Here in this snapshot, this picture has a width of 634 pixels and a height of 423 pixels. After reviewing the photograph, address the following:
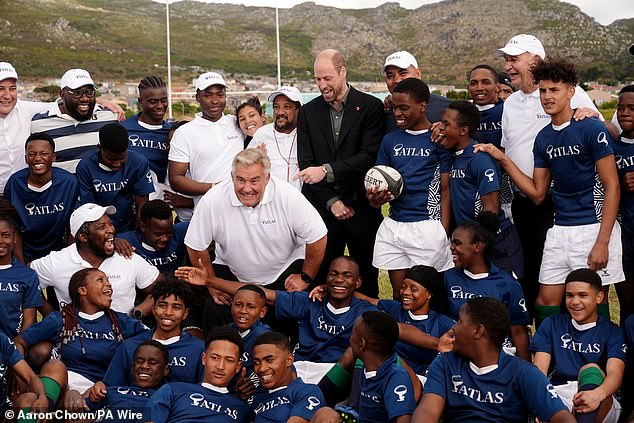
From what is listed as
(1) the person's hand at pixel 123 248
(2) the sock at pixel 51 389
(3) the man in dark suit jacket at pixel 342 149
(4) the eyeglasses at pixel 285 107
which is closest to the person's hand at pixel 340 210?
(3) the man in dark suit jacket at pixel 342 149

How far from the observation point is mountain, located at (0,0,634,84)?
9900 cm

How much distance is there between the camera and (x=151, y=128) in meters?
7.62

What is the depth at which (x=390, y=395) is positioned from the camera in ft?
16.0

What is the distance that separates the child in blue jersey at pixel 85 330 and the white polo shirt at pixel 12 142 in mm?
1775

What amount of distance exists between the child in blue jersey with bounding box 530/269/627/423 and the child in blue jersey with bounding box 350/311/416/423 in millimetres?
1108

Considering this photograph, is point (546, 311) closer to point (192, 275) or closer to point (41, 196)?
point (192, 275)

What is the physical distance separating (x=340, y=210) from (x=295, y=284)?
0.80 meters

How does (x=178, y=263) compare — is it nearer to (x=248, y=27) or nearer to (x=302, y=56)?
(x=302, y=56)

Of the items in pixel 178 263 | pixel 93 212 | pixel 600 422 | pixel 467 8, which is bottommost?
pixel 600 422

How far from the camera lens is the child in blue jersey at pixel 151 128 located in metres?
7.51

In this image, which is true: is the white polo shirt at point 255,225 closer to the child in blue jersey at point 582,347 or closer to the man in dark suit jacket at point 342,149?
the man in dark suit jacket at point 342,149

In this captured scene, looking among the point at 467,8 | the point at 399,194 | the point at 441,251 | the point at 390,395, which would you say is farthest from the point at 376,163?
the point at 467,8

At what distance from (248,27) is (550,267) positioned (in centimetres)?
14468

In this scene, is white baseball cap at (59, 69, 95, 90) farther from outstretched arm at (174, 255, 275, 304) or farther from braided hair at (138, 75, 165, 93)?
outstretched arm at (174, 255, 275, 304)
